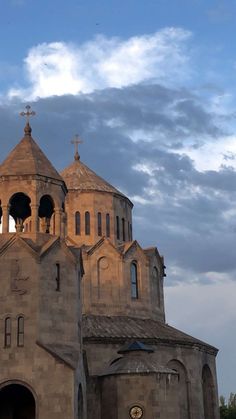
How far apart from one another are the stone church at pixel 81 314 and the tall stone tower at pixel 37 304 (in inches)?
1.6

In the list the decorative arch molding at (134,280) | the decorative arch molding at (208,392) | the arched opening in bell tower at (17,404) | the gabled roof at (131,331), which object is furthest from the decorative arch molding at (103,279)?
the arched opening in bell tower at (17,404)

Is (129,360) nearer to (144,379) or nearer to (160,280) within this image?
(144,379)

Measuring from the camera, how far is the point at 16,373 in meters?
24.2

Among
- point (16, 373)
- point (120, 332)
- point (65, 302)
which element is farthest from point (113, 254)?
point (16, 373)

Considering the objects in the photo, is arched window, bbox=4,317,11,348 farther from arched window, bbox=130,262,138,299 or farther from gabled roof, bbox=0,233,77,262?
arched window, bbox=130,262,138,299

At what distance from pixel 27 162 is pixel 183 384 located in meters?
14.9

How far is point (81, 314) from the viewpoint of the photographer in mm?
28359

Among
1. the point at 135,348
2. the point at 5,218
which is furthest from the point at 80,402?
the point at 5,218

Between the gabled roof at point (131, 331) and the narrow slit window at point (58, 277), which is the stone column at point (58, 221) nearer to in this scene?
the narrow slit window at point (58, 277)

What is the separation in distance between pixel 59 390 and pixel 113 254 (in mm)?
14861

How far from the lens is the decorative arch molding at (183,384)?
3384cm

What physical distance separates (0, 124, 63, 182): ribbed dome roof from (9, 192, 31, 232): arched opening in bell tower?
1.60 m

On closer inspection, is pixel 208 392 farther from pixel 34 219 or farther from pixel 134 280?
pixel 34 219

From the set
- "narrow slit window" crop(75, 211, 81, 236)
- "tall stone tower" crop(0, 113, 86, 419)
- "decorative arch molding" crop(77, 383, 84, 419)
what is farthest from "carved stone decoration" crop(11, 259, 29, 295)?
"narrow slit window" crop(75, 211, 81, 236)
